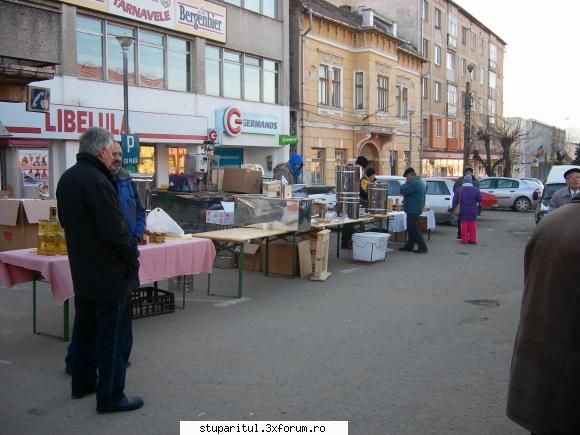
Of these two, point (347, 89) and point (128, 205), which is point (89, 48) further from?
point (347, 89)

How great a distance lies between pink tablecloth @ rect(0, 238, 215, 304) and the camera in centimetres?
575

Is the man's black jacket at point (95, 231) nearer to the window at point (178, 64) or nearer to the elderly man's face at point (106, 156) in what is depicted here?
the elderly man's face at point (106, 156)

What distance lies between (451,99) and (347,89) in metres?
19.5

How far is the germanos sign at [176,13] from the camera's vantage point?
1788 cm

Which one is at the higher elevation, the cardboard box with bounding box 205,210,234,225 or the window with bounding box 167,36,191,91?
the window with bounding box 167,36,191,91

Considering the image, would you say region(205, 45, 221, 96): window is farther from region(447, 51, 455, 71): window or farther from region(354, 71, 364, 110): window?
region(447, 51, 455, 71): window

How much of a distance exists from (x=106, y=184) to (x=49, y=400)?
183 centimetres

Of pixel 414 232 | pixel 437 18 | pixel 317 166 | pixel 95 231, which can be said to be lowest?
pixel 414 232

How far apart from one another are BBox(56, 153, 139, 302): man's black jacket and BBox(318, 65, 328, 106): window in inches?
976

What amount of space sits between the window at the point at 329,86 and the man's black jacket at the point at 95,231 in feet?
81.3

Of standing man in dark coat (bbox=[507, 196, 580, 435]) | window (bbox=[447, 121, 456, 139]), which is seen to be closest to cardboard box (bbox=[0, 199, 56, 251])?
standing man in dark coat (bbox=[507, 196, 580, 435])

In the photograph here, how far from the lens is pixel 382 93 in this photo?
33.1m

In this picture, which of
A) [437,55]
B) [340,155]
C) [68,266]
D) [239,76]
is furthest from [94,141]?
[437,55]

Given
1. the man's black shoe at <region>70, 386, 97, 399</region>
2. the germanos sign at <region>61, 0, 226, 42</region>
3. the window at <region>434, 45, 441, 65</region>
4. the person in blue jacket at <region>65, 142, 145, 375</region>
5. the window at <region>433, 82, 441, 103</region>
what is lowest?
the man's black shoe at <region>70, 386, 97, 399</region>
